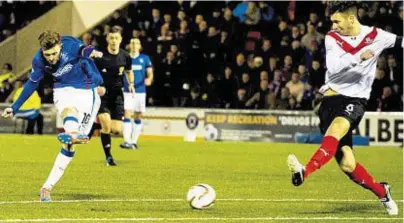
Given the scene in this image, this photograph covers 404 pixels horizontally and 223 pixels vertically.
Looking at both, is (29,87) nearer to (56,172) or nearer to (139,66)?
(56,172)

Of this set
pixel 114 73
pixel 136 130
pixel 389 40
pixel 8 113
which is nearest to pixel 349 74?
pixel 389 40

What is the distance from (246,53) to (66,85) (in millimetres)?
14796

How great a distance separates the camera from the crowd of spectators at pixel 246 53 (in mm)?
25625

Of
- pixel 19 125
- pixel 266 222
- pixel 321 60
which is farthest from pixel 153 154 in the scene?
pixel 266 222

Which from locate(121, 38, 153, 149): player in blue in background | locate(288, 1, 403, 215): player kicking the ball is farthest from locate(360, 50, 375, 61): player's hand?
locate(121, 38, 153, 149): player in blue in background

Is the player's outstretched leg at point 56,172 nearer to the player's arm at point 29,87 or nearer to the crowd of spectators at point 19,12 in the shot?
the player's arm at point 29,87

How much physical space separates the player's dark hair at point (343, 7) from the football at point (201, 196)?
224 cm

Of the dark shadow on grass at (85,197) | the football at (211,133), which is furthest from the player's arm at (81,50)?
the football at (211,133)

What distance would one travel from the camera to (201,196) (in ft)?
36.8

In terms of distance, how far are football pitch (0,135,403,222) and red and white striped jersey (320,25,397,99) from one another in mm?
1324

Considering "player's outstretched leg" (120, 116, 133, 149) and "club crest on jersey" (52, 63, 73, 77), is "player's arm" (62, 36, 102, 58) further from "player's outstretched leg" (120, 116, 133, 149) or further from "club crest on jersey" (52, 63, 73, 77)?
"player's outstretched leg" (120, 116, 133, 149)

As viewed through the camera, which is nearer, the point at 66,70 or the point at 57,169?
the point at 57,169

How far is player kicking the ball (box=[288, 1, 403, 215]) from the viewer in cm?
1101

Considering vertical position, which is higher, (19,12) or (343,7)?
(19,12)
